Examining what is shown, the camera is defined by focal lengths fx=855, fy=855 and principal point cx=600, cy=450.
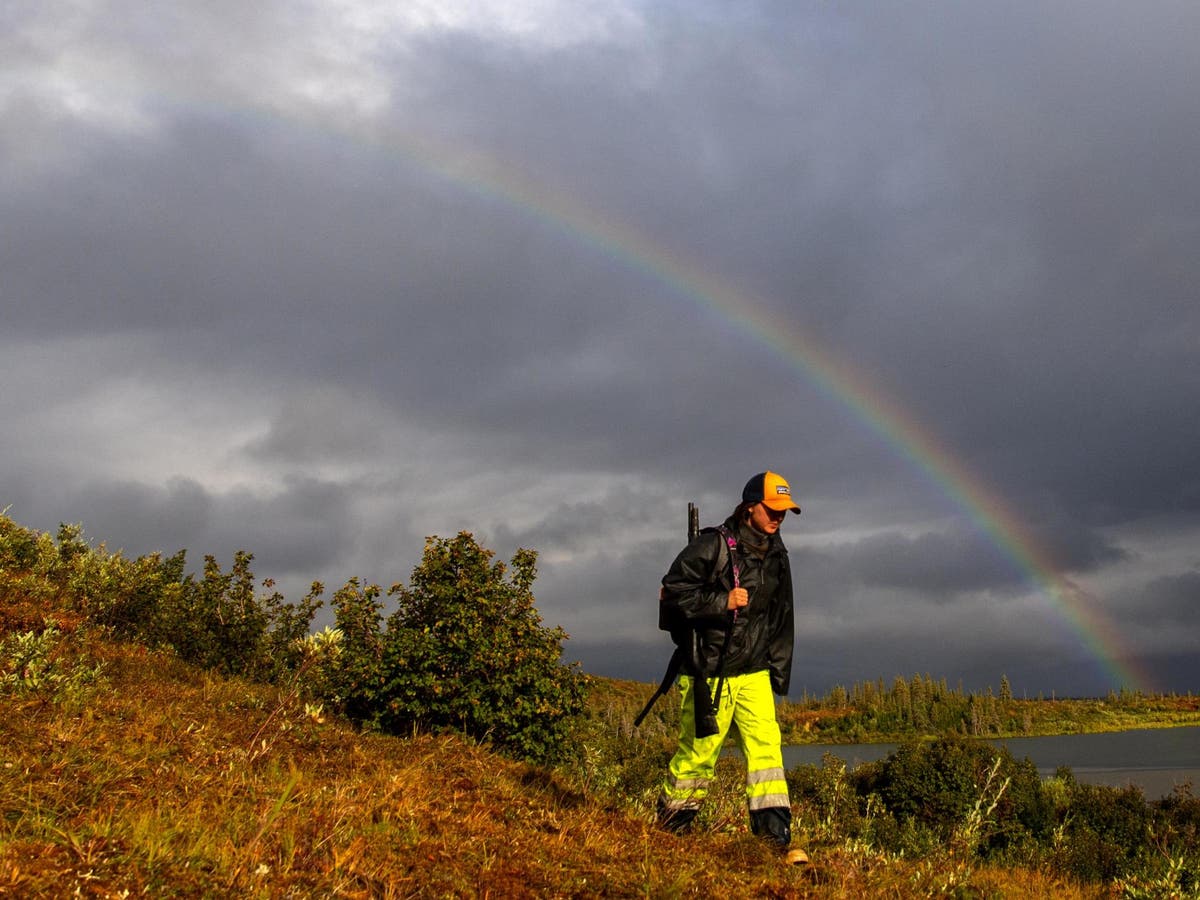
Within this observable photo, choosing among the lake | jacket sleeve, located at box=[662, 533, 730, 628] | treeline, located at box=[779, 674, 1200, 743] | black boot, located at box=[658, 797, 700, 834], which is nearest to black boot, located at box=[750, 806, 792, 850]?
black boot, located at box=[658, 797, 700, 834]

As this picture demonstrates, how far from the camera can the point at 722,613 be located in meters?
7.22

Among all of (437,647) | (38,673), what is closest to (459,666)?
(437,647)

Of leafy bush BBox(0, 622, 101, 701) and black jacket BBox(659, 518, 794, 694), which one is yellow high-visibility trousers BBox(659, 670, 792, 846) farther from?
leafy bush BBox(0, 622, 101, 701)

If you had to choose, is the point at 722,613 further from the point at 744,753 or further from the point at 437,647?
the point at 437,647

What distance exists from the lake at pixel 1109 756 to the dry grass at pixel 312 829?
53.1m

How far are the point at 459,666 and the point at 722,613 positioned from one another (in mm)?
7897

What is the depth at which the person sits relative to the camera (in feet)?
23.0

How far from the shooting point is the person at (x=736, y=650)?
23.0ft

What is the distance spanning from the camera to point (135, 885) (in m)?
3.83

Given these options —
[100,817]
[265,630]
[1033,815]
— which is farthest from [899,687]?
[100,817]

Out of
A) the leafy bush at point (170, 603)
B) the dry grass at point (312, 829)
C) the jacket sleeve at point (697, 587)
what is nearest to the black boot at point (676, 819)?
the dry grass at point (312, 829)

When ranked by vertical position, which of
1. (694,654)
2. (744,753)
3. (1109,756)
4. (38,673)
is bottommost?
(1109,756)

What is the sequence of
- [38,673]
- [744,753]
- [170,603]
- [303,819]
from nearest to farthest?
[303,819] → [744,753] → [38,673] → [170,603]

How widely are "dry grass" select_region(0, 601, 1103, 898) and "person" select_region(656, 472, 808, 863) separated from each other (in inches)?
15.7
